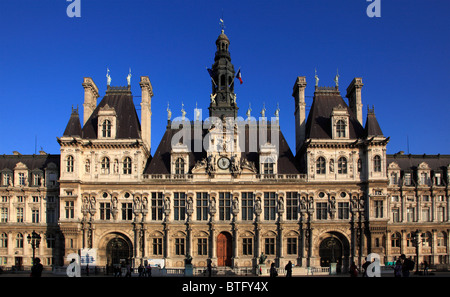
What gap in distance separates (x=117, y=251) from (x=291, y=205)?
20683 millimetres

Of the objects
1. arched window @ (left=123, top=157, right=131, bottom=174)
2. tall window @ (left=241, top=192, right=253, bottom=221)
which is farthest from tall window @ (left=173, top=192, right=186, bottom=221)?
tall window @ (left=241, top=192, right=253, bottom=221)

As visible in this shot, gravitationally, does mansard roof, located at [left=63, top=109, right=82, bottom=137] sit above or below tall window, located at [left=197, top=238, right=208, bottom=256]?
above

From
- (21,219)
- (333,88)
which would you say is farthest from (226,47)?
(21,219)

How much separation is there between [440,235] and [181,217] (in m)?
32.1

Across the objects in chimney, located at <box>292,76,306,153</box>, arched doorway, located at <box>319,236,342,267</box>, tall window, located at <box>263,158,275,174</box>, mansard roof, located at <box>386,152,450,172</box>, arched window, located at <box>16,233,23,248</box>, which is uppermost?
chimney, located at <box>292,76,306,153</box>

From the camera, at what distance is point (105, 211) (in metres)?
54.5

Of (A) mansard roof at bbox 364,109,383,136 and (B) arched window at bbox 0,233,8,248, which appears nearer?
(A) mansard roof at bbox 364,109,383,136

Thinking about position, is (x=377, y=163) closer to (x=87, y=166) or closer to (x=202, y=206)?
(x=202, y=206)

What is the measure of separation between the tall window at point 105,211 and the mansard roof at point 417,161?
35430 millimetres

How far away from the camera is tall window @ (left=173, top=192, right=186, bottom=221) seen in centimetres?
5444

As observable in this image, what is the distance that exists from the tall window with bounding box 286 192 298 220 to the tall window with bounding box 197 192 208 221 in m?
9.34

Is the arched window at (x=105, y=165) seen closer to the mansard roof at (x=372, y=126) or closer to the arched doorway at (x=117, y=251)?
the arched doorway at (x=117, y=251)

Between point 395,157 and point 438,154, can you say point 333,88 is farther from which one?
point 438,154

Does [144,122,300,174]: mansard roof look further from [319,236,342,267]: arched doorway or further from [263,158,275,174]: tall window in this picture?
[319,236,342,267]: arched doorway
